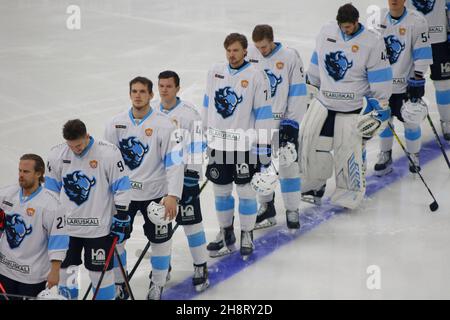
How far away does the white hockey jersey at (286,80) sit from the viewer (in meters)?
6.15

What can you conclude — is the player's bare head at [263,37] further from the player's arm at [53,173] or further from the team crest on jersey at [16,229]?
the team crest on jersey at [16,229]

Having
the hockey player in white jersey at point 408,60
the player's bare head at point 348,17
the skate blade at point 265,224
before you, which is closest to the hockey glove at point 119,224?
the skate blade at point 265,224

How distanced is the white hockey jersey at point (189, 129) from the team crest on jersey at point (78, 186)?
0.71m

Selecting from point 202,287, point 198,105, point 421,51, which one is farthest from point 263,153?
point 198,105

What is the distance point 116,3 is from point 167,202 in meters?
8.44

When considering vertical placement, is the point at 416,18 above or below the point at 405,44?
above

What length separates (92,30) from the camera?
11.4m

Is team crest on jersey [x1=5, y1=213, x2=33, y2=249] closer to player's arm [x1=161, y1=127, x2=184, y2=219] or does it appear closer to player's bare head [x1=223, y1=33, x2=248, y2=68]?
player's arm [x1=161, y1=127, x2=184, y2=219]

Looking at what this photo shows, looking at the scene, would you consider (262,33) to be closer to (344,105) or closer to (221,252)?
(344,105)

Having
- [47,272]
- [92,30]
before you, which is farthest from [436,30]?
[92,30]

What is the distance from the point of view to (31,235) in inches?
181

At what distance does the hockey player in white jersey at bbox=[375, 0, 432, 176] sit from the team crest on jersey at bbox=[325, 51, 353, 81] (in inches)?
29.9

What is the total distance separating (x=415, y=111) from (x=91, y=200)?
3.07 meters
